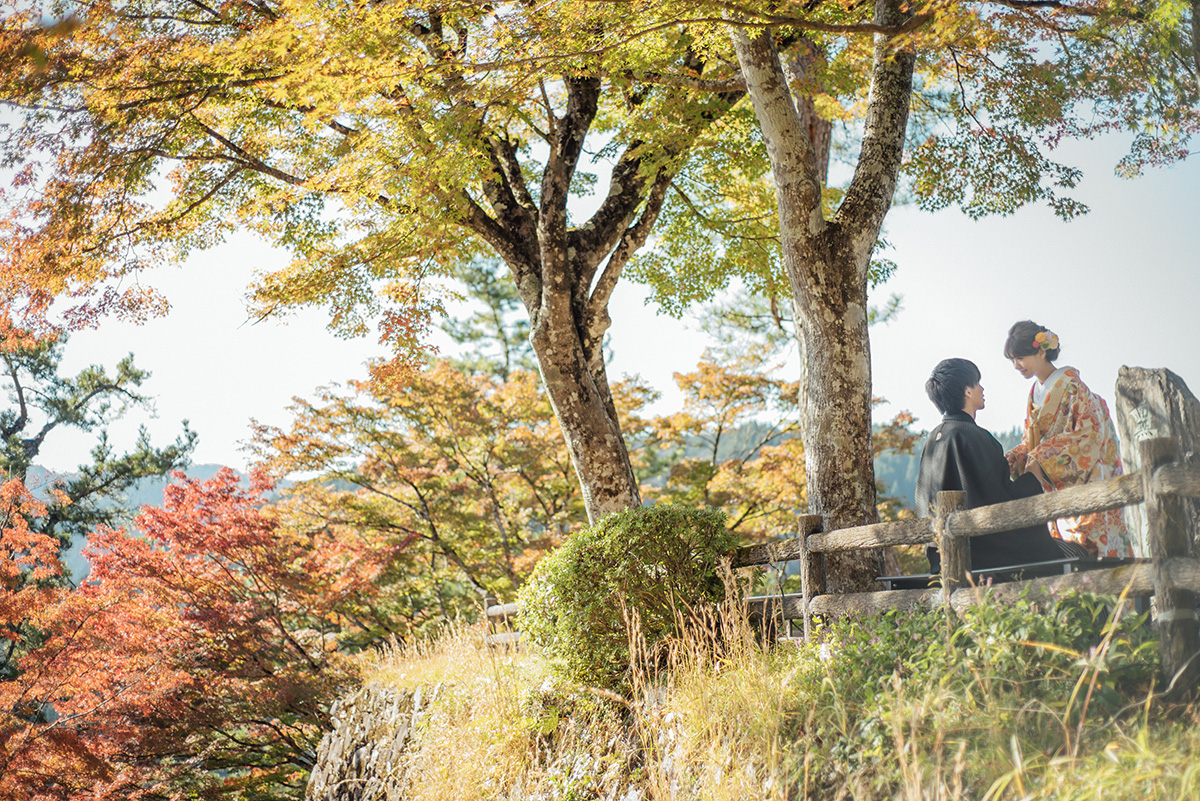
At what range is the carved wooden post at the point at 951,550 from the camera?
3.43 meters

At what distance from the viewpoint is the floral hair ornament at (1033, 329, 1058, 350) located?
410 cm

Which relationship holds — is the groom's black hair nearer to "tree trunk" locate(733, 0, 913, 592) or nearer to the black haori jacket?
the black haori jacket

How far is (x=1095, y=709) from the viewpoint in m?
2.54

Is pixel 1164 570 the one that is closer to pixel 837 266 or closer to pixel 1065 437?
pixel 1065 437

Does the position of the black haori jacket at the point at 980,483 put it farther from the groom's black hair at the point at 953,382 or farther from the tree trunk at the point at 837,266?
the tree trunk at the point at 837,266

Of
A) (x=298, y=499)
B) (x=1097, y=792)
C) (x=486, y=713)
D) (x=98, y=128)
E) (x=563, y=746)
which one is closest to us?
(x=1097, y=792)

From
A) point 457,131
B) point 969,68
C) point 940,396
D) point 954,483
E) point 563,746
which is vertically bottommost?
point 563,746

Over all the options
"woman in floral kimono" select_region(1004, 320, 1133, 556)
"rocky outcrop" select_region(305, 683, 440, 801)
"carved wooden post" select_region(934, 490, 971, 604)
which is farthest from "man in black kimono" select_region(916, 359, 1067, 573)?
"rocky outcrop" select_region(305, 683, 440, 801)

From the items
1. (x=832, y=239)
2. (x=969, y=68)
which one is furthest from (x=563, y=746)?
(x=969, y=68)

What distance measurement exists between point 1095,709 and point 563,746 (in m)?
3.12

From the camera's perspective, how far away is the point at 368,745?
742 centimetres

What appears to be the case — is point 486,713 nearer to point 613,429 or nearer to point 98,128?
point 613,429

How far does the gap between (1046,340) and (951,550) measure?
54.5 inches

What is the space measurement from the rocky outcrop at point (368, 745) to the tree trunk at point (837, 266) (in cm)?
364
